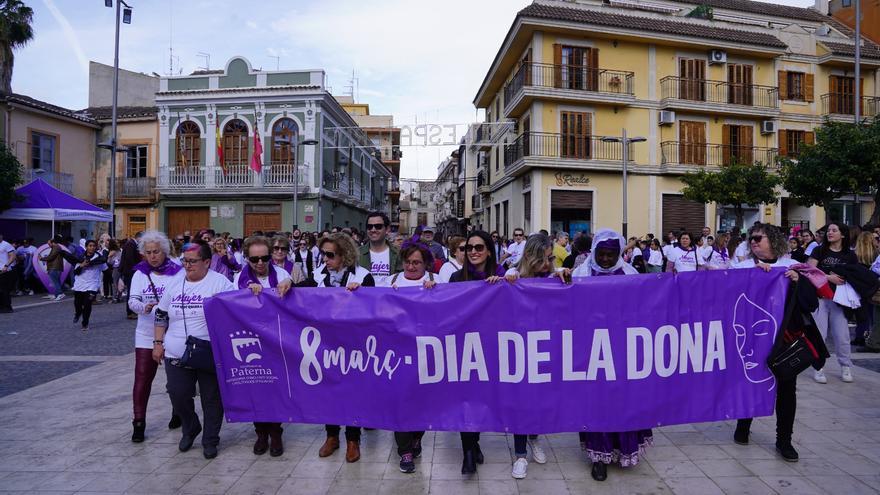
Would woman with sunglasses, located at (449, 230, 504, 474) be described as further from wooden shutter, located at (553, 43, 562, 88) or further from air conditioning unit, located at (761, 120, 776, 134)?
air conditioning unit, located at (761, 120, 776, 134)

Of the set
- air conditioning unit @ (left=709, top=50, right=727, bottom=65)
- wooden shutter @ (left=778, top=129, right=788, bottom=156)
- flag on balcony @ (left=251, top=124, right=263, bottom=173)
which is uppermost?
air conditioning unit @ (left=709, top=50, right=727, bottom=65)

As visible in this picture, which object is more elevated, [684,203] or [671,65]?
[671,65]

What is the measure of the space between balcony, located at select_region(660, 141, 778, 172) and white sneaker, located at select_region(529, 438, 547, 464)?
24163 millimetres

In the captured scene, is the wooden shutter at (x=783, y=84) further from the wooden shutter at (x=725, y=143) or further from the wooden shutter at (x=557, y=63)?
the wooden shutter at (x=557, y=63)

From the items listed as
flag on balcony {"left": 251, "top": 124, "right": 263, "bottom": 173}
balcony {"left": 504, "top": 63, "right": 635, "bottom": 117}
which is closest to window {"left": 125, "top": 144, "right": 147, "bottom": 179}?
flag on balcony {"left": 251, "top": 124, "right": 263, "bottom": 173}

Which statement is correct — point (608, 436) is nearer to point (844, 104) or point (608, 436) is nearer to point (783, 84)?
point (783, 84)

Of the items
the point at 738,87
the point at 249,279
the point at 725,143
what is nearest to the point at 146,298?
the point at 249,279

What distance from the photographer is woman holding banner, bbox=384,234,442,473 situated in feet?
14.3

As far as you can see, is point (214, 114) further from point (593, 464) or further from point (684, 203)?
point (593, 464)

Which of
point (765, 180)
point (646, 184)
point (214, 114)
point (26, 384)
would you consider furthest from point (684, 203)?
point (26, 384)

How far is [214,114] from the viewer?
28.3 meters

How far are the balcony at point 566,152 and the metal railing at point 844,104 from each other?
1182 centimetres

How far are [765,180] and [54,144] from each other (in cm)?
3202

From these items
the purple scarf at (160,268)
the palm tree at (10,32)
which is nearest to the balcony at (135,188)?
the palm tree at (10,32)
